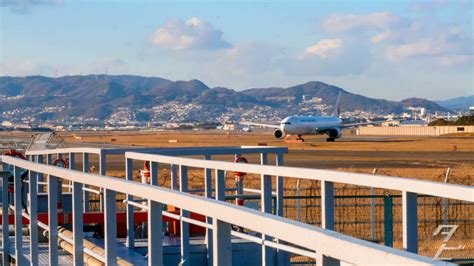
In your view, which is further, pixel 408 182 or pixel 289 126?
pixel 289 126

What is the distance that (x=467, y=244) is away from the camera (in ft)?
58.1

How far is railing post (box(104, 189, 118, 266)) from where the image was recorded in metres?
6.18

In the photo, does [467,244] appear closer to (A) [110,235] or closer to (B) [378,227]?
(B) [378,227]

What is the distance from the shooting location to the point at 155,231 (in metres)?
5.36

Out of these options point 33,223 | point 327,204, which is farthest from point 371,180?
point 33,223

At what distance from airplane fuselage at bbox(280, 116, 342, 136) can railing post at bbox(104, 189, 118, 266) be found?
8179 cm

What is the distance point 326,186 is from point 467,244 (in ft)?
38.0

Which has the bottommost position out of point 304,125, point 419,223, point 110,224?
point 304,125

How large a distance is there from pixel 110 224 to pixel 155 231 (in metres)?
0.95

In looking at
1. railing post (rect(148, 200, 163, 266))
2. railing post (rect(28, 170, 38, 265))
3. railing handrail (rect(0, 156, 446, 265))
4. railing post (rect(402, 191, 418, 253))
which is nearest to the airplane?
railing post (rect(28, 170, 38, 265))

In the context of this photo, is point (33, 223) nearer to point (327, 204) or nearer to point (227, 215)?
point (327, 204)

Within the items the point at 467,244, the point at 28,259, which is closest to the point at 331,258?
the point at 28,259

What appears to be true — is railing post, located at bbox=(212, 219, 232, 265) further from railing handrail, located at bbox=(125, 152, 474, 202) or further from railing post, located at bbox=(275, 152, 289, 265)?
railing post, located at bbox=(275, 152, 289, 265)

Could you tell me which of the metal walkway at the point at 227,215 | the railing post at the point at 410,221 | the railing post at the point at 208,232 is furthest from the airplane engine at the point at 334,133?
the railing post at the point at 410,221
